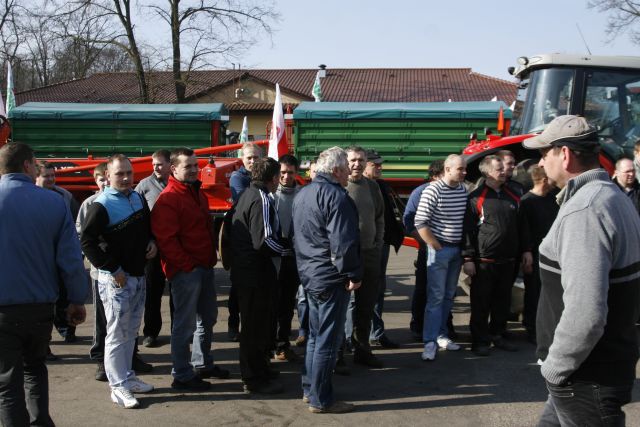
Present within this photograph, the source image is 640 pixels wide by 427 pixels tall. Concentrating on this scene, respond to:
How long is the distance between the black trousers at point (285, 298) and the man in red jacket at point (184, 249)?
109 centimetres

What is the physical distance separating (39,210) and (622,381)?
10.5ft

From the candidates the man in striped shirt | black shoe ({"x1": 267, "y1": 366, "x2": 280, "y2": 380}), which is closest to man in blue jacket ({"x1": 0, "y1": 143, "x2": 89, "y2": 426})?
black shoe ({"x1": 267, "y1": 366, "x2": 280, "y2": 380})

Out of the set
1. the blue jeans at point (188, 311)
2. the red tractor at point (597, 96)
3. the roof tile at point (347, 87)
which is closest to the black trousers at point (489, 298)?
the red tractor at point (597, 96)

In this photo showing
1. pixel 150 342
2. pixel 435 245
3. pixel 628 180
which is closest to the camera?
pixel 435 245

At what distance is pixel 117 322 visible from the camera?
491 centimetres

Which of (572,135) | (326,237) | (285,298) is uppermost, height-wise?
(572,135)

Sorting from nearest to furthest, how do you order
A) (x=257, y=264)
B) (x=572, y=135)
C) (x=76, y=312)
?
(x=572, y=135), (x=76, y=312), (x=257, y=264)

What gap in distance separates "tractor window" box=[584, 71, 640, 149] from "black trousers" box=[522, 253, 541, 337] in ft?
8.70

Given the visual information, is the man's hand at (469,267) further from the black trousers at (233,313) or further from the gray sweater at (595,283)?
the gray sweater at (595,283)

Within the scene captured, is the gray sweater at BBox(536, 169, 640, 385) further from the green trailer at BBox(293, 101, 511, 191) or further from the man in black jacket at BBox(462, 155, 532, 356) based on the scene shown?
the green trailer at BBox(293, 101, 511, 191)

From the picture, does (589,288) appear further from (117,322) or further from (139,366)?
(139,366)

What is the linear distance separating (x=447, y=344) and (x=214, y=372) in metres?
2.32

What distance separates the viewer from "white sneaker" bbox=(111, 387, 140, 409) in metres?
4.90

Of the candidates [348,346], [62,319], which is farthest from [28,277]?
[348,346]
